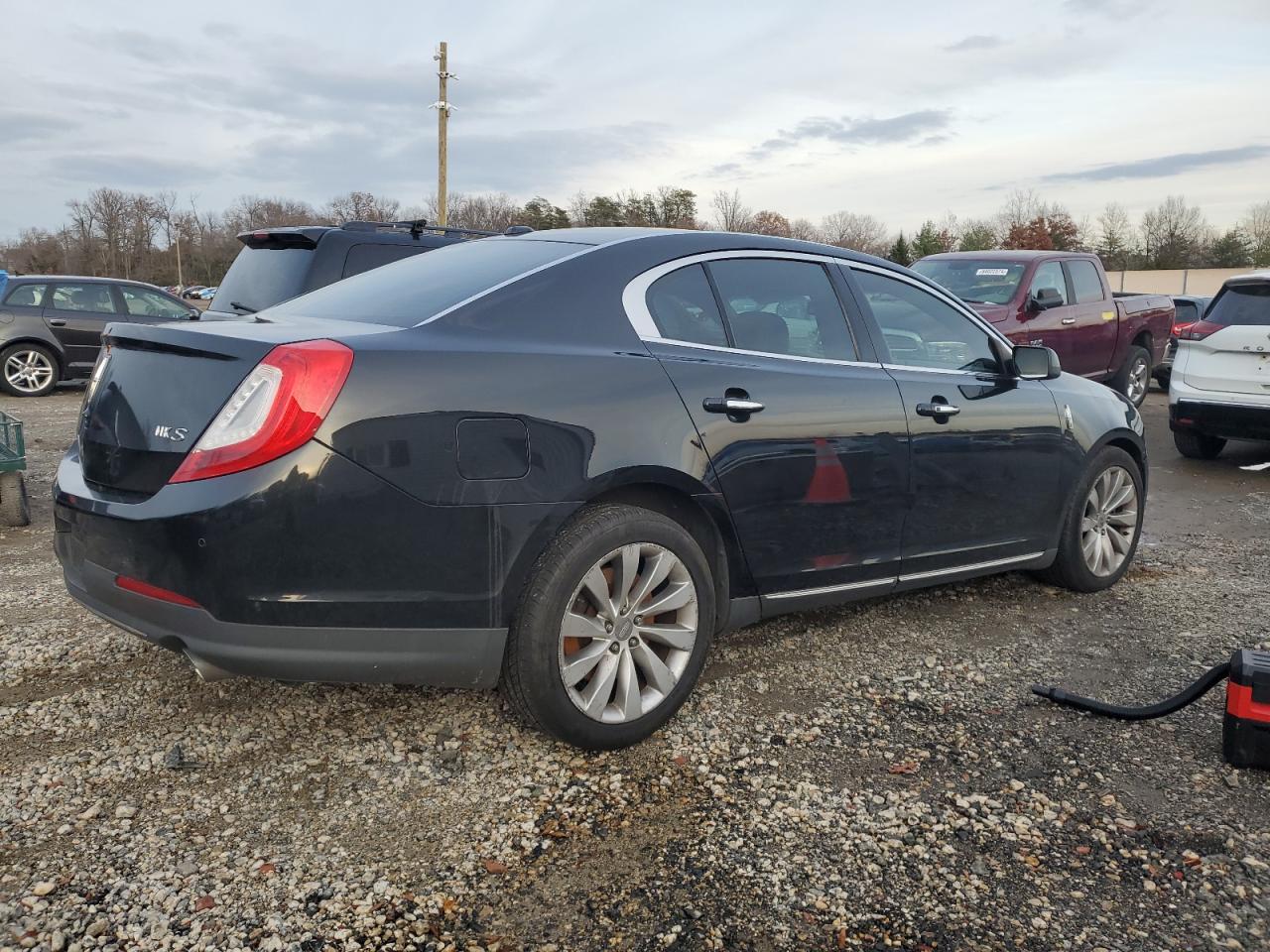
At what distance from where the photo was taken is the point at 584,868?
8.16 feet

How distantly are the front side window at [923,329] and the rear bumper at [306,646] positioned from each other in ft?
6.78

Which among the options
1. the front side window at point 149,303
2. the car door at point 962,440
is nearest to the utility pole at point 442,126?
the front side window at point 149,303

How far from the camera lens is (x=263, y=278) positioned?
655cm

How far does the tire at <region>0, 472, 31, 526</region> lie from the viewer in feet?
19.3

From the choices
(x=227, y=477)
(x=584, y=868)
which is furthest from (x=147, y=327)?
(x=584, y=868)

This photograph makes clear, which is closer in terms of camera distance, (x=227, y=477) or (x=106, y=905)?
(x=106, y=905)

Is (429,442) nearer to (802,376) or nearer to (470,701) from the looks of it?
(470,701)

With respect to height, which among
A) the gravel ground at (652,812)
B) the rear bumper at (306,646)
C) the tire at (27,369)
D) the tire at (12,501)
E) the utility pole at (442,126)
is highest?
the utility pole at (442,126)

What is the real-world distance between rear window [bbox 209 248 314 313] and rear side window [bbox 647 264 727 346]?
3691mm

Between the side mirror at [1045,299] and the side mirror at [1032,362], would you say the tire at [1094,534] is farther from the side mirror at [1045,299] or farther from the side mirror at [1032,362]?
the side mirror at [1045,299]

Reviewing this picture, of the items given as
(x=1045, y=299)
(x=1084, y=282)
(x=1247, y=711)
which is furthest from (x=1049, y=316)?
(x=1247, y=711)

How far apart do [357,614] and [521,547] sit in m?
0.46

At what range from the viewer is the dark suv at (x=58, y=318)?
1245 centimetres

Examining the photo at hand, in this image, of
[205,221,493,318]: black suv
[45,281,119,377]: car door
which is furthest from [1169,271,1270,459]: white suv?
[45,281,119,377]: car door
